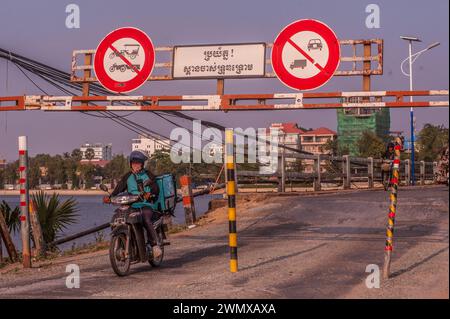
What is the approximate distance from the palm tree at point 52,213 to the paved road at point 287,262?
Result: 3.01m

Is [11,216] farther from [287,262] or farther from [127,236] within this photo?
[287,262]

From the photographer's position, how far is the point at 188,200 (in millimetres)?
18797

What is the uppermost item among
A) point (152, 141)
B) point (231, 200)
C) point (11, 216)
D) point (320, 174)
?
point (152, 141)

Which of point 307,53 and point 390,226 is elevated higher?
point 307,53

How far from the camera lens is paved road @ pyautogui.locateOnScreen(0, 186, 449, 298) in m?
8.64

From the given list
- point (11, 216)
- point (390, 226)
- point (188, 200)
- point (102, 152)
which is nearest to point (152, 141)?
point (188, 200)

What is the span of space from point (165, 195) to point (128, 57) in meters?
2.66

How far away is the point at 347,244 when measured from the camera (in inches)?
498

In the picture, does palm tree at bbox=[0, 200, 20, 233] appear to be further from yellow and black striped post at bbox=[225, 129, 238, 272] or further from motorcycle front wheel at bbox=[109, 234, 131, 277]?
yellow and black striped post at bbox=[225, 129, 238, 272]

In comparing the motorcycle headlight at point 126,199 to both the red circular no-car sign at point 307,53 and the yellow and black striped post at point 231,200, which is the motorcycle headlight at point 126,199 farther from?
the red circular no-car sign at point 307,53

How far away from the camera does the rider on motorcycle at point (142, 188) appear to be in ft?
36.2

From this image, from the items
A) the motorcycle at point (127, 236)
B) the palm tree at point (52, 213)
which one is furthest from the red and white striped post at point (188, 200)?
the motorcycle at point (127, 236)
